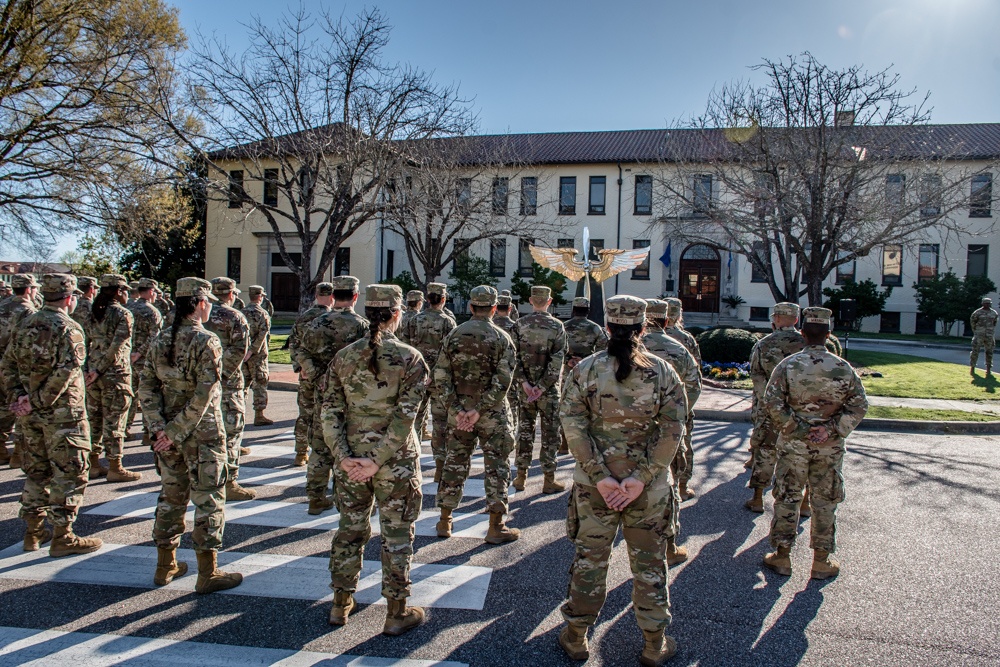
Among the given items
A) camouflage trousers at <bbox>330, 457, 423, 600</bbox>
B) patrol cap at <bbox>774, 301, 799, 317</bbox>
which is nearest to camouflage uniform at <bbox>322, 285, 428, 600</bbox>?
camouflage trousers at <bbox>330, 457, 423, 600</bbox>

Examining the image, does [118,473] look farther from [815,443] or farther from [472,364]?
[815,443]

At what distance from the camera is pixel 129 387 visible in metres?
7.33

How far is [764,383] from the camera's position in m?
7.05

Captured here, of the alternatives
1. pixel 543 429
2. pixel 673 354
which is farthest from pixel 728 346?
pixel 673 354

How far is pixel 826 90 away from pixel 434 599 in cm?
1704

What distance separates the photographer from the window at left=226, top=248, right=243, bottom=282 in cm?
3766

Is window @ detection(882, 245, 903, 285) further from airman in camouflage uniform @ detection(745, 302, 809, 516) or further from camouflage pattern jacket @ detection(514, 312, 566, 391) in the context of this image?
camouflage pattern jacket @ detection(514, 312, 566, 391)

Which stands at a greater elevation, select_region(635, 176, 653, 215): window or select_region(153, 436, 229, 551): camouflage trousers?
select_region(635, 176, 653, 215): window

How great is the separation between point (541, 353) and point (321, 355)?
2.48 metres

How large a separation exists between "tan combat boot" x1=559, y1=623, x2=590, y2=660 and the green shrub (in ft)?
53.0

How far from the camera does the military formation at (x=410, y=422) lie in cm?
352

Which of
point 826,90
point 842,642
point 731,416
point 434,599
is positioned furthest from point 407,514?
point 826,90

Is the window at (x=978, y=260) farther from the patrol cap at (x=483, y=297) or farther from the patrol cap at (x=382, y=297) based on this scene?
the patrol cap at (x=382, y=297)

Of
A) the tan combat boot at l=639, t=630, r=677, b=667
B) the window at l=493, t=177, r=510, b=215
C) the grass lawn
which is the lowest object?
the tan combat boot at l=639, t=630, r=677, b=667
